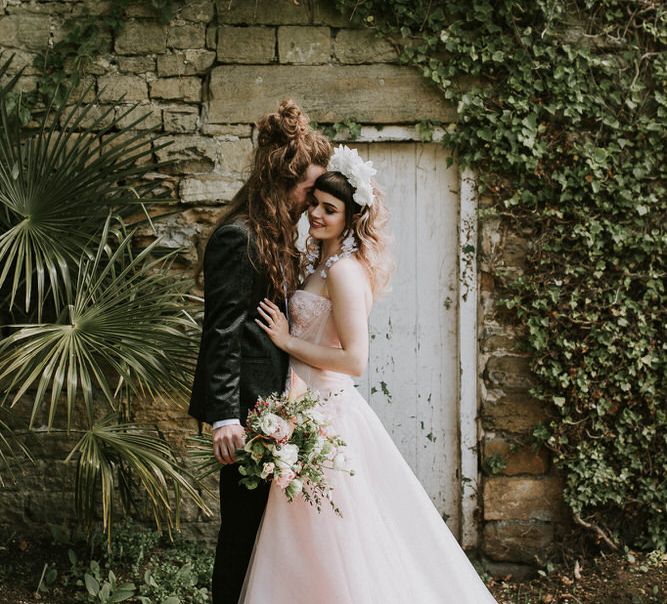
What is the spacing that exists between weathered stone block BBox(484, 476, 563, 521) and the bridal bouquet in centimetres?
212

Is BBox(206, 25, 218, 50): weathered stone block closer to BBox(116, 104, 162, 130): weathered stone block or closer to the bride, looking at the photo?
BBox(116, 104, 162, 130): weathered stone block

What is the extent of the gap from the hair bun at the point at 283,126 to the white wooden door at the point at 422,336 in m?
1.85

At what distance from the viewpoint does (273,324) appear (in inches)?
113

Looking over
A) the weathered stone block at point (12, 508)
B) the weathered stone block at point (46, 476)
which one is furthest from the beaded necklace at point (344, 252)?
the weathered stone block at point (12, 508)

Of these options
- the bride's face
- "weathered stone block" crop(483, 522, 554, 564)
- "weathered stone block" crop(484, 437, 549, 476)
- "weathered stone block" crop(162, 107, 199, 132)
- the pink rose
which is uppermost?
"weathered stone block" crop(162, 107, 199, 132)

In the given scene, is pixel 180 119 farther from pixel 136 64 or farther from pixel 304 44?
pixel 304 44

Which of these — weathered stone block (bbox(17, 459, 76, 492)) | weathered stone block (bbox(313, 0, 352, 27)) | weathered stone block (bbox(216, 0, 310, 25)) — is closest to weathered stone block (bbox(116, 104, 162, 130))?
weathered stone block (bbox(216, 0, 310, 25))

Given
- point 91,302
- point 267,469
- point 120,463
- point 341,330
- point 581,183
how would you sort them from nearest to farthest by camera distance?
point 267,469 < point 341,330 < point 120,463 < point 91,302 < point 581,183

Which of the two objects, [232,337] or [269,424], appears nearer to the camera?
[269,424]

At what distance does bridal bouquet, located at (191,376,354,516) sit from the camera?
2545 mm

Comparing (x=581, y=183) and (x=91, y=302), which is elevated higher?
(x=581, y=183)

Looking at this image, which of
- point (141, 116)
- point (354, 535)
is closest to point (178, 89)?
point (141, 116)

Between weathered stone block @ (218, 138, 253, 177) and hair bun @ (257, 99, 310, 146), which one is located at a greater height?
weathered stone block @ (218, 138, 253, 177)

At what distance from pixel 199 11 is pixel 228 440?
278 cm
